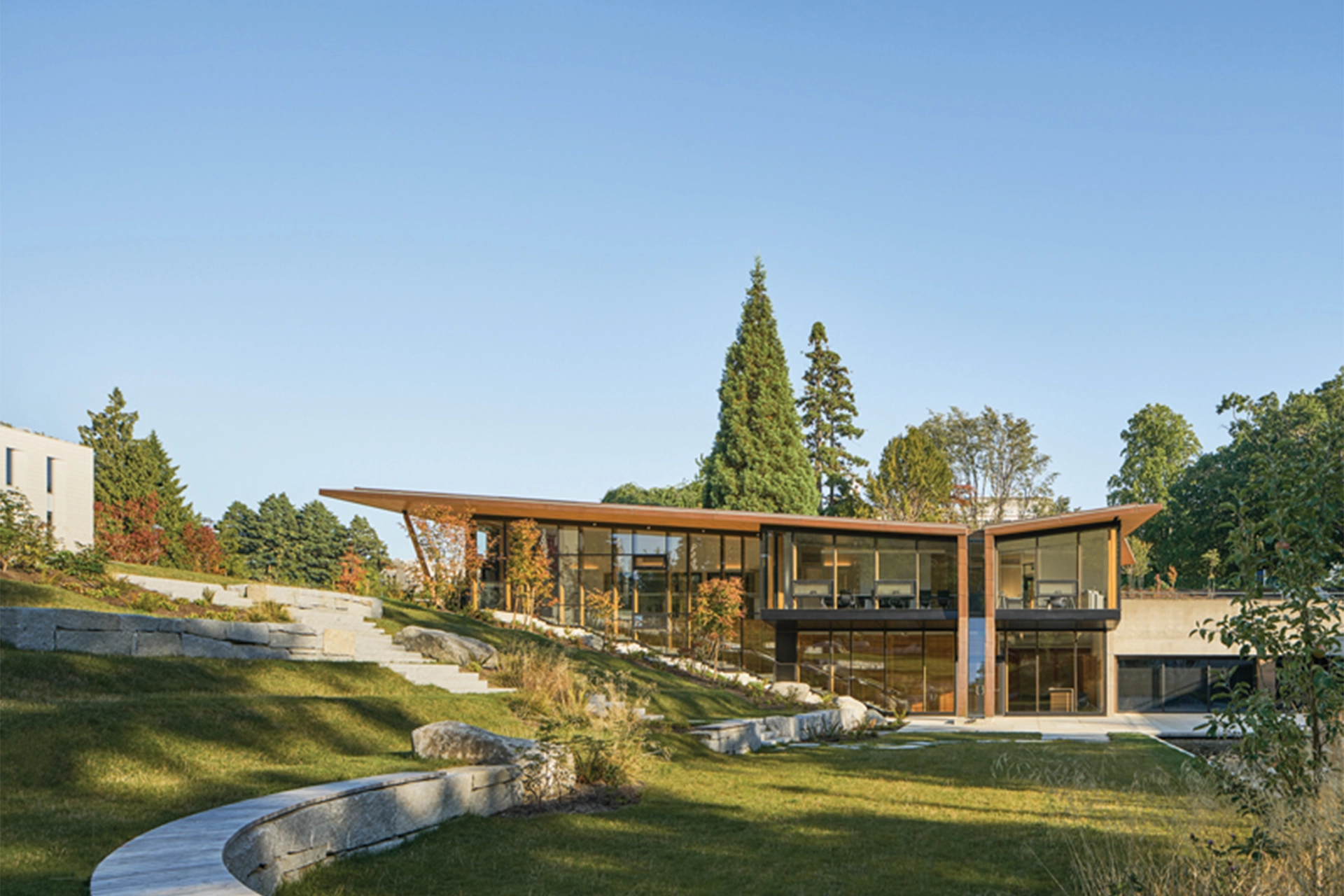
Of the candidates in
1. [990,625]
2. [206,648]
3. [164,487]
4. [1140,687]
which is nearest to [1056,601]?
[990,625]

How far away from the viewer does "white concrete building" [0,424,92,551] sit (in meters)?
29.1

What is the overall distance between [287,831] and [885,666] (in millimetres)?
24386

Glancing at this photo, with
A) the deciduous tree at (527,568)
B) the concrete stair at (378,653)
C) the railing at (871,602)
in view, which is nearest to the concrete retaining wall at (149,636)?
the concrete stair at (378,653)

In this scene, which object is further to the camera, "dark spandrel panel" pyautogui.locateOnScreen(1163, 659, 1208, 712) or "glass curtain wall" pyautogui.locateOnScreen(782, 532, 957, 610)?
"dark spandrel panel" pyautogui.locateOnScreen(1163, 659, 1208, 712)

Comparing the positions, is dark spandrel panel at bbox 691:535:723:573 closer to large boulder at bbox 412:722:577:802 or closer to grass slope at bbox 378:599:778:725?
grass slope at bbox 378:599:778:725

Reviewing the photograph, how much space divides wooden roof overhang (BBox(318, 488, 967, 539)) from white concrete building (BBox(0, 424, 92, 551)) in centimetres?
Answer: 838

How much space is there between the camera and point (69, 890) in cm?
508

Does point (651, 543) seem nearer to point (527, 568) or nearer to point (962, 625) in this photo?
point (527, 568)

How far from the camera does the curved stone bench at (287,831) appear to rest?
503 centimetres

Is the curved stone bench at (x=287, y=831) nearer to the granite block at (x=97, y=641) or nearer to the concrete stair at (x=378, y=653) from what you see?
the granite block at (x=97, y=641)

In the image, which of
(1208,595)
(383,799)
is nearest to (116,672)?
(383,799)

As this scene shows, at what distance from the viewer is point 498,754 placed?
32.2ft

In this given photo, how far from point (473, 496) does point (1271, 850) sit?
2429 cm

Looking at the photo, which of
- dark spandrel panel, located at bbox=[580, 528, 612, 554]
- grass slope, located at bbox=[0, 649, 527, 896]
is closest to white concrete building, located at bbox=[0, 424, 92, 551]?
dark spandrel panel, located at bbox=[580, 528, 612, 554]
